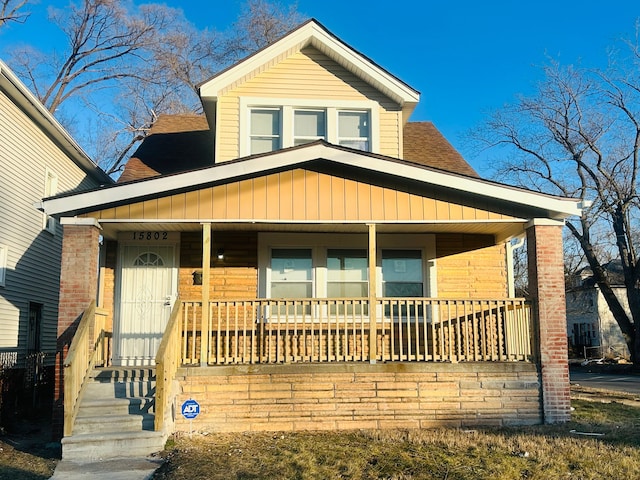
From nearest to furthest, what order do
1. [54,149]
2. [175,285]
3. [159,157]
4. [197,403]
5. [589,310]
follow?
[197,403] → [175,285] → [159,157] → [54,149] → [589,310]

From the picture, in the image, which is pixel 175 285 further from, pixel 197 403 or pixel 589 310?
pixel 589 310

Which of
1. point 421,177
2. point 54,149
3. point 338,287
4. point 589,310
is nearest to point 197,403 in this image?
point 338,287

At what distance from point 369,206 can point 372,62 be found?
139 inches

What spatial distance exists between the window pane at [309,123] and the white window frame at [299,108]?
11 centimetres

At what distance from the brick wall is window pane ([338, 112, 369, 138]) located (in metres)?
4.98

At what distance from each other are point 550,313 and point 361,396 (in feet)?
10.6

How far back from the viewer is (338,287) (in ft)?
39.2

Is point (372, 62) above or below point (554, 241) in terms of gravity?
above

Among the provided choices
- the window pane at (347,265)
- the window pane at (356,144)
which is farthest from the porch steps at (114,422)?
the window pane at (356,144)

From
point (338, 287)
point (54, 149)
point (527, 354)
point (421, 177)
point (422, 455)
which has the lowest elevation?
point (422, 455)

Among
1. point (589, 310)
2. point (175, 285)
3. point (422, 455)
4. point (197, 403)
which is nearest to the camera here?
point (422, 455)

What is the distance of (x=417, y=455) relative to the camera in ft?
24.8

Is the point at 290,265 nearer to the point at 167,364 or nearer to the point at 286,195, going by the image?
the point at 286,195

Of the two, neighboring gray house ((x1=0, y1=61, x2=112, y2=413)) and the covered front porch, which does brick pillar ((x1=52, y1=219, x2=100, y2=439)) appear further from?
neighboring gray house ((x1=0, y1=61, x2=112, y2=413))
